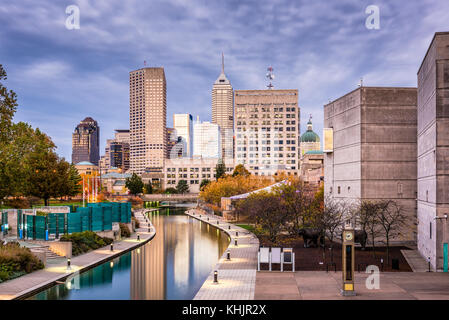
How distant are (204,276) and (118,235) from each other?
1775cm

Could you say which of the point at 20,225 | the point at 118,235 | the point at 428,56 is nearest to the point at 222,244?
the point at 118,235

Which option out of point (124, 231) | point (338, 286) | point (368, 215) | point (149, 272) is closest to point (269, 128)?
point (124, 231)

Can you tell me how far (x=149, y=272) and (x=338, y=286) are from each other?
12.6 m

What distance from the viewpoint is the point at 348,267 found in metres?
19.1

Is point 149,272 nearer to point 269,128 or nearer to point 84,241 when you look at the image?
point 84,241

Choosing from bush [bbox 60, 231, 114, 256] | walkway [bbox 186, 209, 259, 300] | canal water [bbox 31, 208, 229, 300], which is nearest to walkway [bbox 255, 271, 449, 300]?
walkway [bbox 186, 209, 259, 300]

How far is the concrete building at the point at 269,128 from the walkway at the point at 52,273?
13401cm

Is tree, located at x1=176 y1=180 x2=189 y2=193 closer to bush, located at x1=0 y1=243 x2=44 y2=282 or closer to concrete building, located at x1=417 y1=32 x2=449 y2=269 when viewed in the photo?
bush, located at x1=0 y1=243 x2=44 y2=282

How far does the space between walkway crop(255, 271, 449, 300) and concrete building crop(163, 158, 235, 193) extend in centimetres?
16851

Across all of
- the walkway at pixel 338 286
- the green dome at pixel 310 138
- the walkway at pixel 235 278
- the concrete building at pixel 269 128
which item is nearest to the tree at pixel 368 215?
the walkway at pixel 338 286

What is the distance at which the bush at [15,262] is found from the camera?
2305 centimetres
